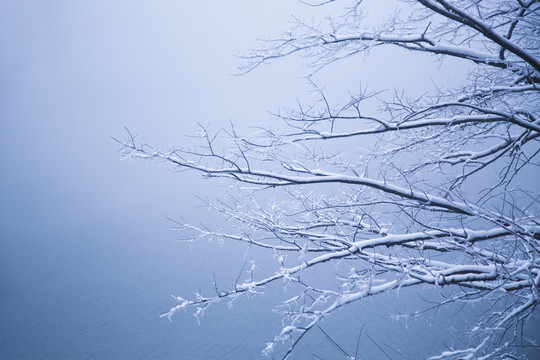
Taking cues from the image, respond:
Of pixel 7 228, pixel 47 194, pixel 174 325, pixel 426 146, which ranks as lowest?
pixel 426 146

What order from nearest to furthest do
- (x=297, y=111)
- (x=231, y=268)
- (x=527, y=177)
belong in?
(x=297, y=111) < (x=231, y=268) < (x=527, y=177)

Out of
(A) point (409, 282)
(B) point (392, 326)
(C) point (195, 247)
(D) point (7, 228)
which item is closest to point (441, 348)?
(B) point (392, 326)

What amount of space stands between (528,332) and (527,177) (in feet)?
26.0

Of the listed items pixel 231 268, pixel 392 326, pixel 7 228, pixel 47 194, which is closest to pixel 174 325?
pixel 231 268

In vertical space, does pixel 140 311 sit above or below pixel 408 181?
above

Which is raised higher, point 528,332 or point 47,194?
point 47,194

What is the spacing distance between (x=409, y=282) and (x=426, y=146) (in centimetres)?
128

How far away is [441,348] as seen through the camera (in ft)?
19.5

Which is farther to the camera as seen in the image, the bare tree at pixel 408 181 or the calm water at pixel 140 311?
the calm water at pixel 140 311

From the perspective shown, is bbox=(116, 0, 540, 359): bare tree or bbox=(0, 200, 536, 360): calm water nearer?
bbox=(116, 0, 540, 359): bare tree

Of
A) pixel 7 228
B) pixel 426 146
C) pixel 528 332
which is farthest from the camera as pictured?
pixel 7 228

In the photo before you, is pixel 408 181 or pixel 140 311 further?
pixel 140 311

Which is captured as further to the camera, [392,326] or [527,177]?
[527,177]

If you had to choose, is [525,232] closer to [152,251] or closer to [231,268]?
[231,268]
